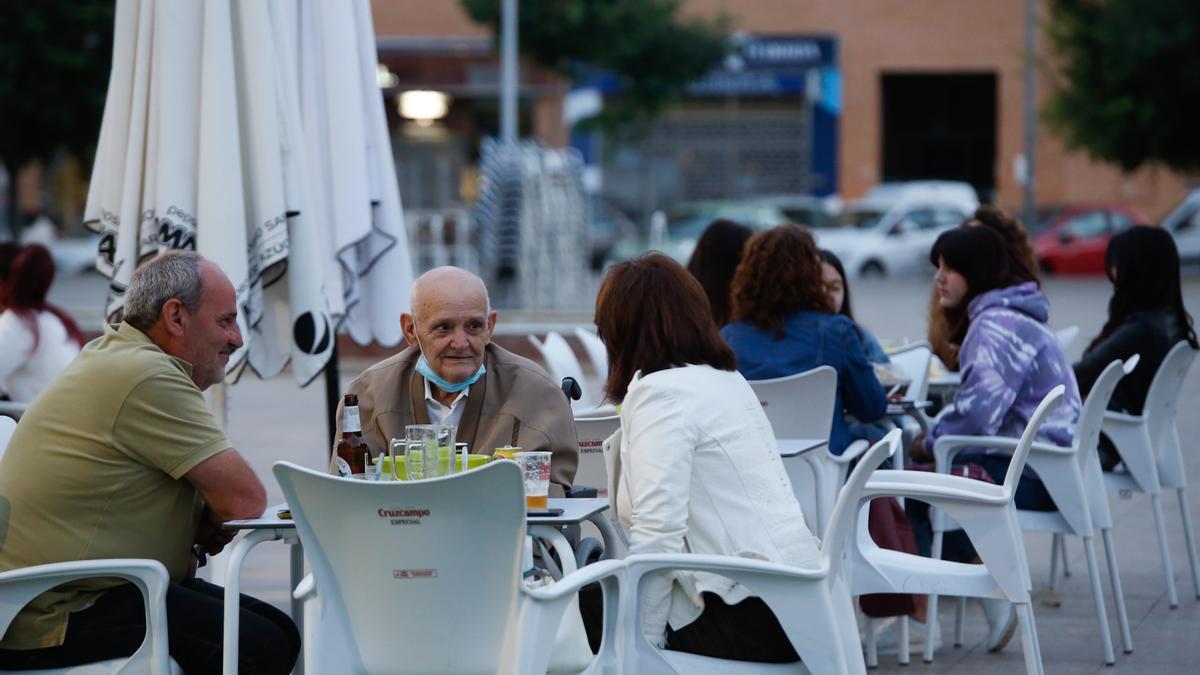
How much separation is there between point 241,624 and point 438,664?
742 mm

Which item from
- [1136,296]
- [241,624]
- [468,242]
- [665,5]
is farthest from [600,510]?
[665,5]

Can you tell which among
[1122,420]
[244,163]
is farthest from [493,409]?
[1122,420]

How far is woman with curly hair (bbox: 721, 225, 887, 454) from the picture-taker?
246 inches

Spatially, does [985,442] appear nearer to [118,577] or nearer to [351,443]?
[351,443]

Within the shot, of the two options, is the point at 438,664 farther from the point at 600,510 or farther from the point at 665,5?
the point at 665,5

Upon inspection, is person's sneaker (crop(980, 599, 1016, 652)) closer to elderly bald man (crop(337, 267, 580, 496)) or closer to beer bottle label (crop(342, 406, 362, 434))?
elderly bald man (crop(337, 267, 580, 496))

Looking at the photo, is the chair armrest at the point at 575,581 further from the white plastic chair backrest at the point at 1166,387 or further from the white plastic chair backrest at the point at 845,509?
the white plastic chair backrest at the point at 1166,387

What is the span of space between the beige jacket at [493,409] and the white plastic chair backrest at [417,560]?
1.04 m

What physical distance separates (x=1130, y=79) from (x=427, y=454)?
2924 centimetres

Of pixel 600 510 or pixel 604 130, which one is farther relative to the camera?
pixel 604 130

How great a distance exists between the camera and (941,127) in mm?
43875

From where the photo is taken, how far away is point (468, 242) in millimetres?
19281

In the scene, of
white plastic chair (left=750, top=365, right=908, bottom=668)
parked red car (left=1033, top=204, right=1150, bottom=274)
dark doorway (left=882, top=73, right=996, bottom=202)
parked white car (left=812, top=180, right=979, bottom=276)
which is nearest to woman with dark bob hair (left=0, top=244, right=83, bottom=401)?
white plastic chair (left=750, top=365, right=908, bottom=668)

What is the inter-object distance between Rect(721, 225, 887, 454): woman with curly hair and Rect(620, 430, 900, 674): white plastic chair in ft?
7.52
